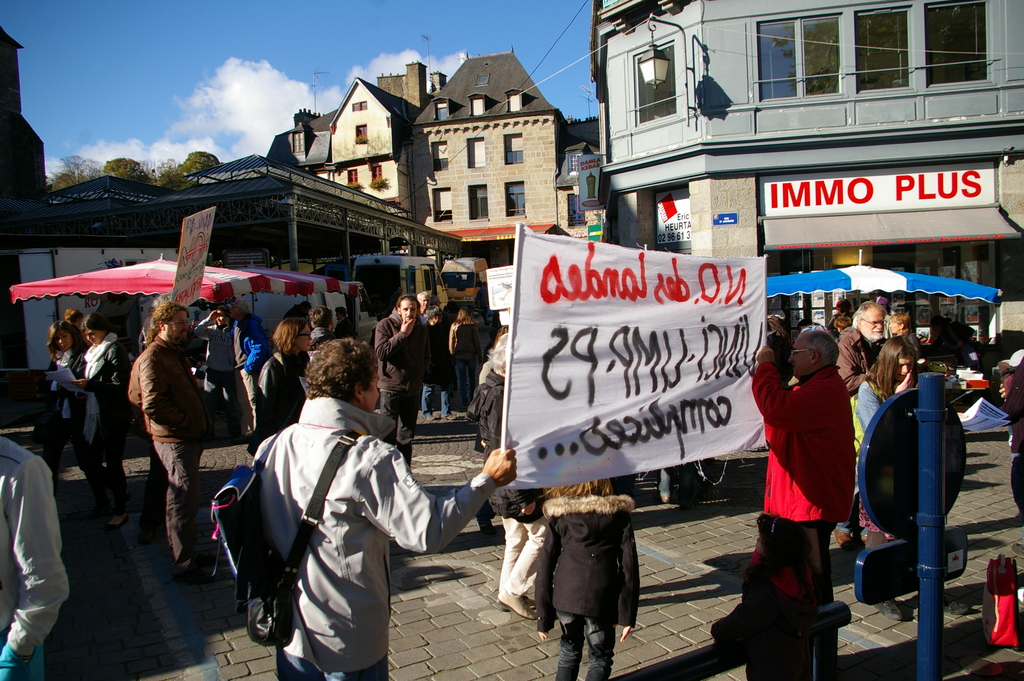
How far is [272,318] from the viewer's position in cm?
1619

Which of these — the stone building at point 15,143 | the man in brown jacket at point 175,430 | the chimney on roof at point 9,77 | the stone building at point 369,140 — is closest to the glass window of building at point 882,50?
the man in brown jacket at point 175,430

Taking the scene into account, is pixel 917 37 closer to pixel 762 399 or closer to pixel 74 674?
pixel 762 399

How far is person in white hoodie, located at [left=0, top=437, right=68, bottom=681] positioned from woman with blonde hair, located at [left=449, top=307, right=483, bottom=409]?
30.3ft

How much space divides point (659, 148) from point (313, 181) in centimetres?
1900

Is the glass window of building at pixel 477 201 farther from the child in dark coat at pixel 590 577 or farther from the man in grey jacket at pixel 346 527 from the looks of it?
the man in grey jacket at pixel 346 527

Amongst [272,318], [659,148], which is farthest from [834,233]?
[272,318]

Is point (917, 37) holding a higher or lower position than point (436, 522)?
higher

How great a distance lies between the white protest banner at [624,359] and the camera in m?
2.77

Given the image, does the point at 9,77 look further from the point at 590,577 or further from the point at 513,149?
the point at 590,577

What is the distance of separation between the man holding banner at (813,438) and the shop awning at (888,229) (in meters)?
10.5

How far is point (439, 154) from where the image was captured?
46500mm

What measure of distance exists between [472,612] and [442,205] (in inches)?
1728

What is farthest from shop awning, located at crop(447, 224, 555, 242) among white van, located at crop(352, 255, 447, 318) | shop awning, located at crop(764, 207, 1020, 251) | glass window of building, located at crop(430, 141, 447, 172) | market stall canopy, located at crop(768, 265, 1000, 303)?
market stall canopy, located at crop(768, 265, 1000, 303)

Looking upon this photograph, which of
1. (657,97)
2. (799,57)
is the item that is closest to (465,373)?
(657,97)
